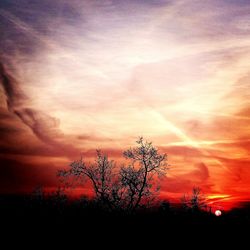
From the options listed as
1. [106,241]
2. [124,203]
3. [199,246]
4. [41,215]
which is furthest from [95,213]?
[124,203]

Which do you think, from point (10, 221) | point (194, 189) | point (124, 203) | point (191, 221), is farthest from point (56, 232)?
point (194, 189)

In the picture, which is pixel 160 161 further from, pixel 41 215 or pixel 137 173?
pixel 41 215

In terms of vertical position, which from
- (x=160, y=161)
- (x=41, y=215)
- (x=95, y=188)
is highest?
(x=160, y=161)

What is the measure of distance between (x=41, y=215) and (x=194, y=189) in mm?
60257

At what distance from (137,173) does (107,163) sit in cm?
474

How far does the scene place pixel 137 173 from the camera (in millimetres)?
47062

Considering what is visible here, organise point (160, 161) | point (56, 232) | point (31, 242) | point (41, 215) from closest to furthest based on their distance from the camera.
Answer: point (31, 242)
point (56, 232)
point (41, 215)
point (160, 161)

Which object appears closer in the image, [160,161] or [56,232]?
[56,232]

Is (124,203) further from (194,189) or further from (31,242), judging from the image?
(194,189)

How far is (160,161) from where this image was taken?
150 ft

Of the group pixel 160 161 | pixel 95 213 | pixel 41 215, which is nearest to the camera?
pixel 41 215

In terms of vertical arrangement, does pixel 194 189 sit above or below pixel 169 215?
above

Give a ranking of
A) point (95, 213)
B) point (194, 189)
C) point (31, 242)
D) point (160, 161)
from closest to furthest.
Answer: point (31, 242)
point (95, 213)
point (160, 161)
point (194, 189)

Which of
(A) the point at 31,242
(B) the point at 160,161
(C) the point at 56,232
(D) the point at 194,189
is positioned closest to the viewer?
(A) the point at 31,242
